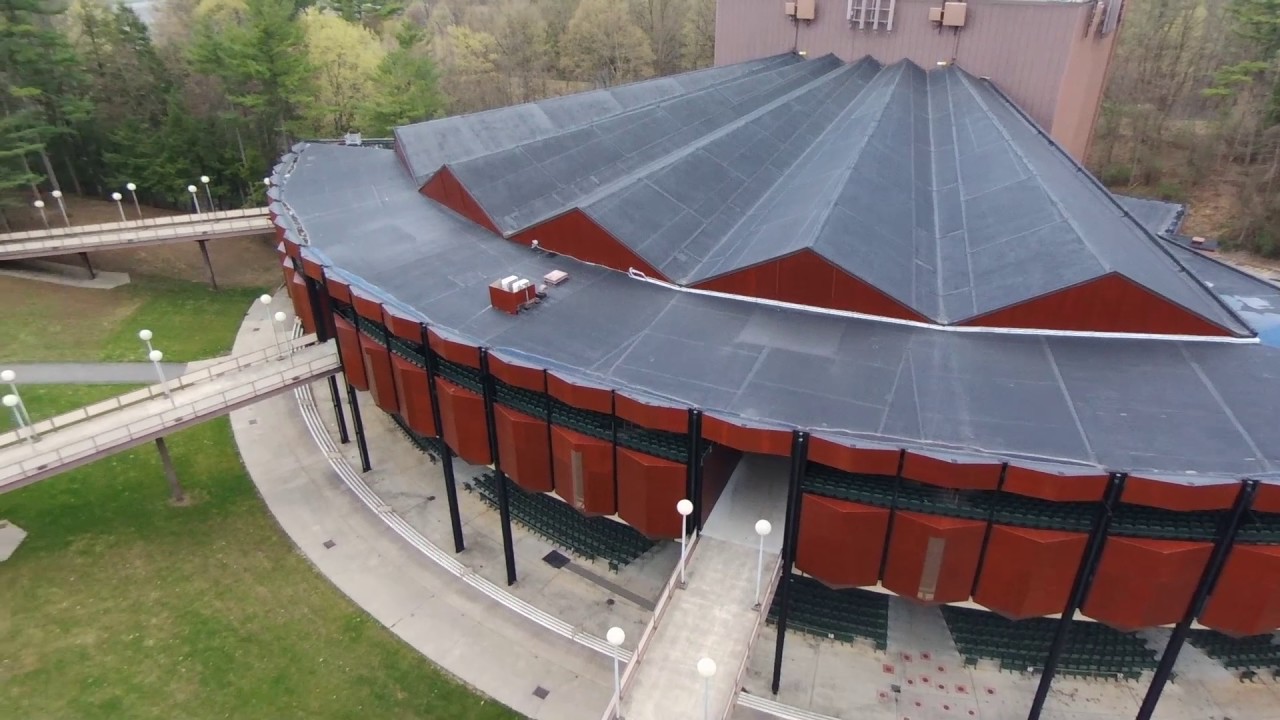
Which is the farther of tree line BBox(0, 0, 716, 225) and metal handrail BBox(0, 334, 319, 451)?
tree line BBox(0, 0, 716, 225)

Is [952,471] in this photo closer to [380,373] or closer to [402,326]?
[402,326]

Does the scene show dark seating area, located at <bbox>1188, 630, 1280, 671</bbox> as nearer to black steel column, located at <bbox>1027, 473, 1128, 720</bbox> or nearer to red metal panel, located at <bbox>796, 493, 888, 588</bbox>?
black steel column, located at <bbox>1027, 473, 1128, 720</bbox>

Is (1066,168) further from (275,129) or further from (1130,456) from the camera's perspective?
(275,129)

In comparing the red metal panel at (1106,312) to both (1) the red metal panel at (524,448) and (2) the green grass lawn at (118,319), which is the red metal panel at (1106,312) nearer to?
(1) the red metal panel at (524,448)

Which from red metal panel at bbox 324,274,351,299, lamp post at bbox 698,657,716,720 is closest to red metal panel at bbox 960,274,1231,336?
lamp post at bbox 698,657,716,720

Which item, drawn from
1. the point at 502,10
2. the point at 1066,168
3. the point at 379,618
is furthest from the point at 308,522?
the point at 502,10

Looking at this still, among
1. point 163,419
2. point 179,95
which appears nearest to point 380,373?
point 163,419
